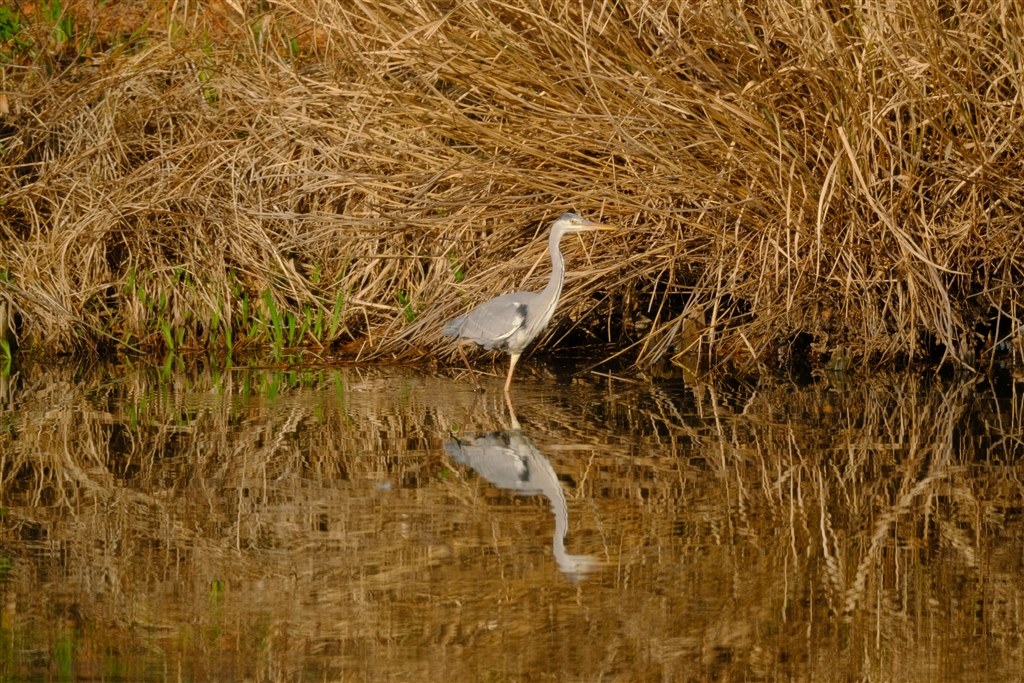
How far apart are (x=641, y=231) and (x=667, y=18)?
1.35 meters

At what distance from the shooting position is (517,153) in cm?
835

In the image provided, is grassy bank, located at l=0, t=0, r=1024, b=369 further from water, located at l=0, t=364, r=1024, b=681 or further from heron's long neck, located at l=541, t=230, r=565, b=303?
water, located at l=0, t=364, r=1024, b=681

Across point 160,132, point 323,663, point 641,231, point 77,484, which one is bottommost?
point 323,663

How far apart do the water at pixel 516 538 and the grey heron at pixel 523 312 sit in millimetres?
360

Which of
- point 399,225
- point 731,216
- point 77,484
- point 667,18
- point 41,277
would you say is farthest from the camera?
point 41,277

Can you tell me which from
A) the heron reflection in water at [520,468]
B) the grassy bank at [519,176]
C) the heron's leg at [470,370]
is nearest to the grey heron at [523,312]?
the heron's leg at [470,370]

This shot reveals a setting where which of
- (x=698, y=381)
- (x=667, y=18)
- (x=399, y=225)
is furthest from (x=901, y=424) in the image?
(x=399, y=225)

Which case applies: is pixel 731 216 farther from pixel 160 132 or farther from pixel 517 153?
pixel 160 132

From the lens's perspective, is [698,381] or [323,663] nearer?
[323,663]

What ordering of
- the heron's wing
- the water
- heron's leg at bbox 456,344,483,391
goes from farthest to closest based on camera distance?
heron's leg at bbox 456,344,483,391 < the heron's wing < the water

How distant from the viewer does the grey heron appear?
7.76m

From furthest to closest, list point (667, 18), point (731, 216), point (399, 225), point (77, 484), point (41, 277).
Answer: point (41, 277), point (399, 225), point (731, 216), point (667, 18), point (77, 484)

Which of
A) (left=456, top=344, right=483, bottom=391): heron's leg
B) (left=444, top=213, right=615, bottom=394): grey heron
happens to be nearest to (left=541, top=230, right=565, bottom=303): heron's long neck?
(left=444, top=213, right=615, bottom=394): grey heron

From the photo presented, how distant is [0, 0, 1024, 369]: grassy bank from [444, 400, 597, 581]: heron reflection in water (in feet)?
6.22
